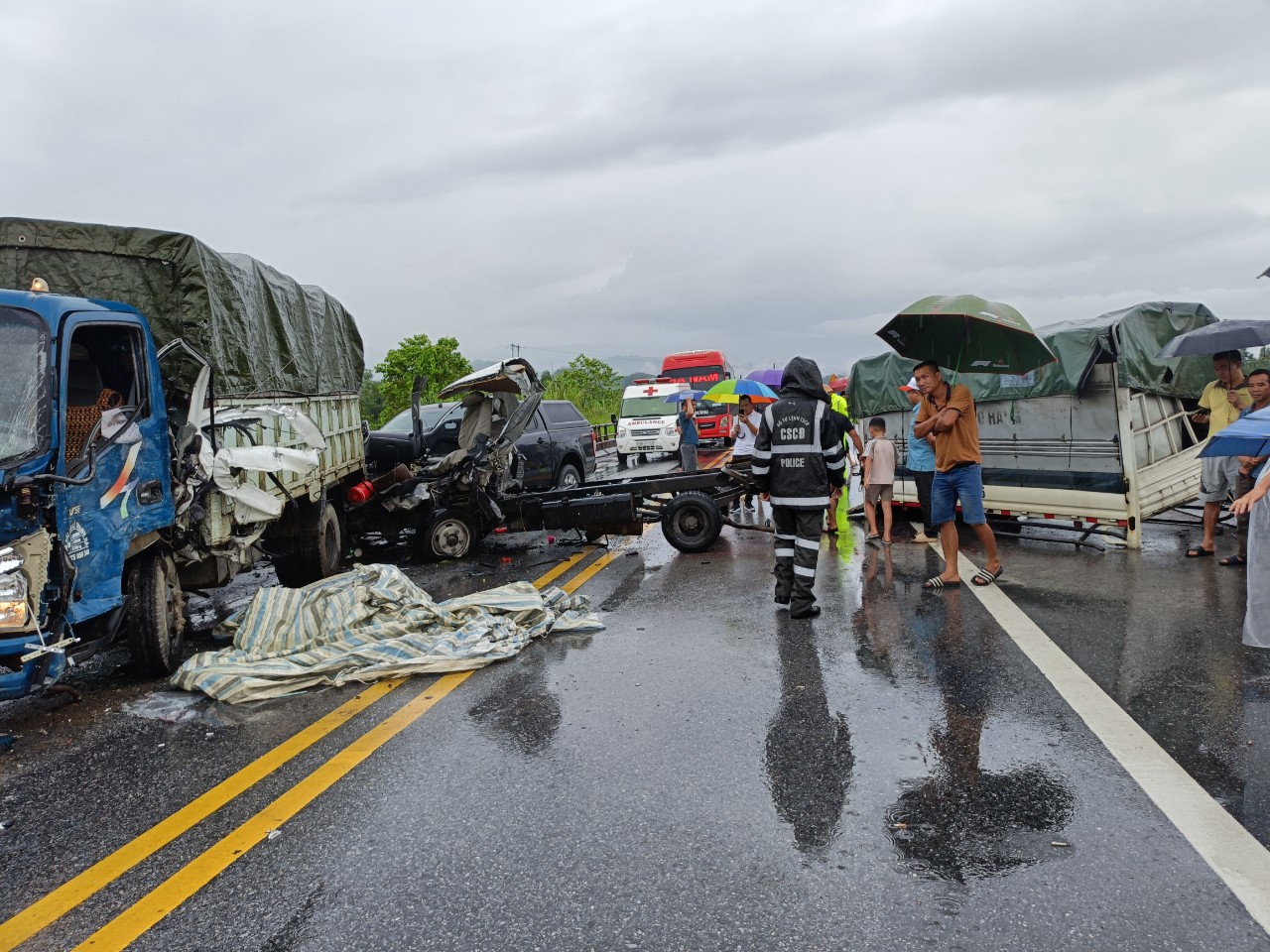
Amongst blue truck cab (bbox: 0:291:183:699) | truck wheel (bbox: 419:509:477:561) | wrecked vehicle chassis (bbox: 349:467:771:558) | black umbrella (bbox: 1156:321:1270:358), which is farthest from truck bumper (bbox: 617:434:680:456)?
blue truck cab (bbox: 0:291:183:699)

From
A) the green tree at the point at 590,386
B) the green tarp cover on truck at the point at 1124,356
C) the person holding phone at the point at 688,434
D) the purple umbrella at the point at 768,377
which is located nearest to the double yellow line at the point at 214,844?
the green tarp cover on truck at the point at 1124,356

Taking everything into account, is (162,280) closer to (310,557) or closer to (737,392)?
(310,557)

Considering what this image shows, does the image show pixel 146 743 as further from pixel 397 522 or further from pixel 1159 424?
pixel 1159 424

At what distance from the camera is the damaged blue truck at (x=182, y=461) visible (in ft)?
15.9

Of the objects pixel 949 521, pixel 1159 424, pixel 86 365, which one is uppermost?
pixel 86 365

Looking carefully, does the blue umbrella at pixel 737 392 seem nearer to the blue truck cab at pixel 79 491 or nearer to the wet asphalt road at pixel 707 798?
the wet asphalt road at pixel 707 798

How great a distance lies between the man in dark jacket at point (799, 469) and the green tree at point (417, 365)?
25930 millimetres

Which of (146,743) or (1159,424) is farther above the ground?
(1159,424)

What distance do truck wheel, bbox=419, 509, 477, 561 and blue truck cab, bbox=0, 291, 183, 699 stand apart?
398 centimetres

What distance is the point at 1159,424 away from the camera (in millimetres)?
9453

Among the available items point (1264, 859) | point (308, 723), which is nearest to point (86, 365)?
point (308, 723)

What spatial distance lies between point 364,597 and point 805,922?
435cm

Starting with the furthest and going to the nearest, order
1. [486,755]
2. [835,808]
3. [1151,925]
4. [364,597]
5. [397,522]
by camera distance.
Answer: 1. [397,522]
2. [364,597]
3. [486,755]
4. [835,808]
5. [1151,925]

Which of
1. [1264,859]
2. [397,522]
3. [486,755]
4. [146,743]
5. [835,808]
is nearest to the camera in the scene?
[1264,859]
